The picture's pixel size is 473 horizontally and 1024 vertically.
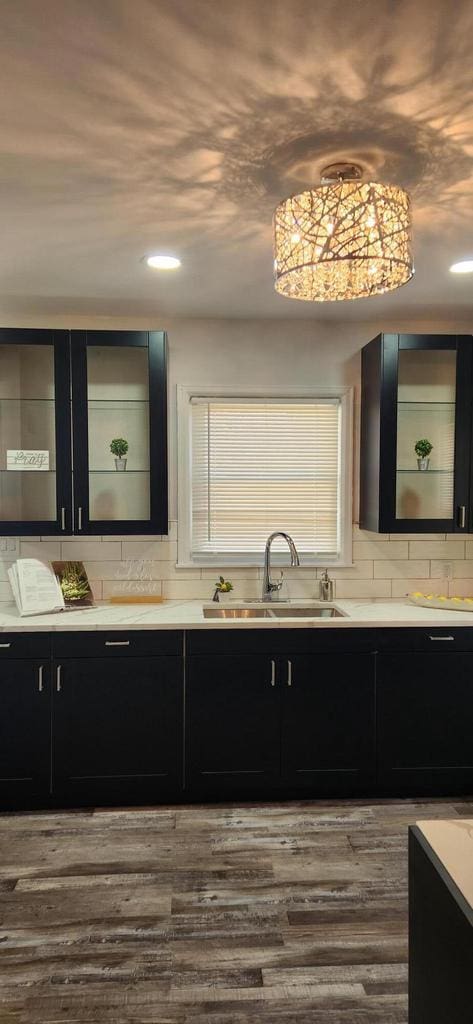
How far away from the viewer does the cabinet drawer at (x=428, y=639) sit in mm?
3367

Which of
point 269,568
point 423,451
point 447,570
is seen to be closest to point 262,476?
point 269,568

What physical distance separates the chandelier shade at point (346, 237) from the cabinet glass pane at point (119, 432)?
5.40 feet

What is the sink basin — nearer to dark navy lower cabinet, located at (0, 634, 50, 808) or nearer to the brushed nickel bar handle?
the brushed nickel bar handle

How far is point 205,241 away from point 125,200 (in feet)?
1.46

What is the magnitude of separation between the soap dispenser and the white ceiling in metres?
1.83

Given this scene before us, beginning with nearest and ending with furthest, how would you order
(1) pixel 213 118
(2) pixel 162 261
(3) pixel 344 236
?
(1) pixel 213 118
(3) pixel 344 236
(2) pixel 162 261

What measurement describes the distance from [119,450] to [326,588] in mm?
1442

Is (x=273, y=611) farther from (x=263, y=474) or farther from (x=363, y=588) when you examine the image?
(x=263, y=474)

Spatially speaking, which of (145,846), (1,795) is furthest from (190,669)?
(1,795)

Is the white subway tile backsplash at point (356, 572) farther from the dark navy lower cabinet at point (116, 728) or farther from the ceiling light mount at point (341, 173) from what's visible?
the ceiling light mount at point (341, 173)

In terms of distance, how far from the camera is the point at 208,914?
247 cm

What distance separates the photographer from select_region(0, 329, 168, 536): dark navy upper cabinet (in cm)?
352

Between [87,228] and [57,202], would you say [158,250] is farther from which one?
[57,202]

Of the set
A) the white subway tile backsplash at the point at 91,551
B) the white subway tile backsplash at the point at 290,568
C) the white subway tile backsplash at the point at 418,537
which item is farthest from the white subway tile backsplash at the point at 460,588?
the white subway tile backsplash at the point at 91,551
